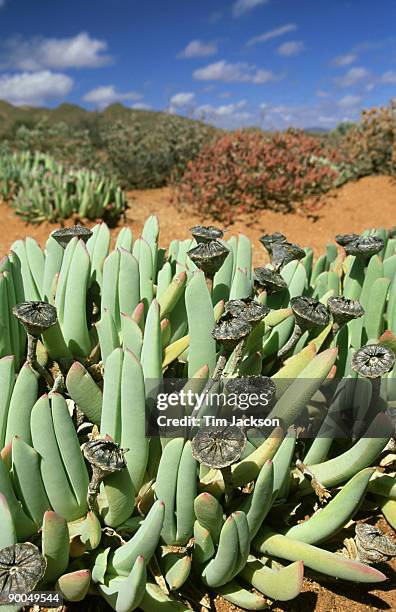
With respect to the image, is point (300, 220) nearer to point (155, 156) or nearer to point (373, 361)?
point (155, 156)

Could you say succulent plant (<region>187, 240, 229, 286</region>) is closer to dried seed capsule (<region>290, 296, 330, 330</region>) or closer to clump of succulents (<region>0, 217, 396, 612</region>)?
clump of succulents (<region>0, 217, 396, 612</region>)

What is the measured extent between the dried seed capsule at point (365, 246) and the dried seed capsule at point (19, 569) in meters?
1.62

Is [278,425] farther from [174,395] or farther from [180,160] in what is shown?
[180,160]

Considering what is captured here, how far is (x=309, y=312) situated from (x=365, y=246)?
59 centimetres

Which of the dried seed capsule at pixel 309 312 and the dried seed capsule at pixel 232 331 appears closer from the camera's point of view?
the dried seed capsule at pixel 232 331

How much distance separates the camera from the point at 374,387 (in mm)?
1570

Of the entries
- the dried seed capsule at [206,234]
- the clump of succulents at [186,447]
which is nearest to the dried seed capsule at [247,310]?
the clump of succulents at [186,447]

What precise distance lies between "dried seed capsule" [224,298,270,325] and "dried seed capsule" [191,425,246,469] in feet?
1.23

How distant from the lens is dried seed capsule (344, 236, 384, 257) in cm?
204

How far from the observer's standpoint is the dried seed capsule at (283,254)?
6.90 ft

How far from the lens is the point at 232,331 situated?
4.59ft

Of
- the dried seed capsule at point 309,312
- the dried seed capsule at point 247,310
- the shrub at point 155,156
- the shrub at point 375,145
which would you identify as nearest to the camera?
the dried seed capsule at point 247,310

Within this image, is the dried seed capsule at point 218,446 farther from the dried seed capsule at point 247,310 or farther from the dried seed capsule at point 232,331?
the dried seed capsule at point 247,310

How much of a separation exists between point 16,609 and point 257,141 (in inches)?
327
